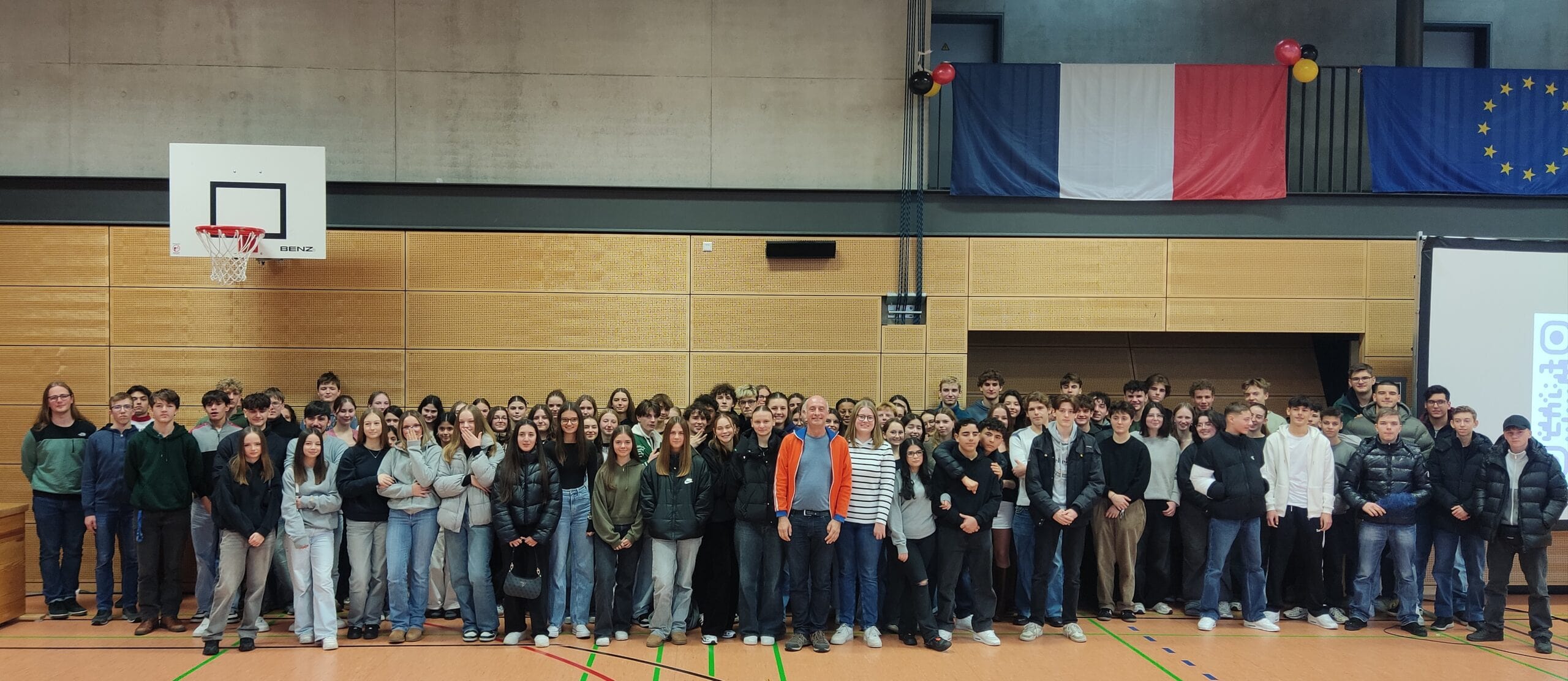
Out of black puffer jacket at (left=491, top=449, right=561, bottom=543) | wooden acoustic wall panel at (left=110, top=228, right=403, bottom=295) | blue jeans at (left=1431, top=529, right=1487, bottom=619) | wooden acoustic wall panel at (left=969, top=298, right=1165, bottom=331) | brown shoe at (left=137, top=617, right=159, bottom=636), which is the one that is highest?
wooden acoustic wall panel at (left=110, top=228, right=403, bottom=295)

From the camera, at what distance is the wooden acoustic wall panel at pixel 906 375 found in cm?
866

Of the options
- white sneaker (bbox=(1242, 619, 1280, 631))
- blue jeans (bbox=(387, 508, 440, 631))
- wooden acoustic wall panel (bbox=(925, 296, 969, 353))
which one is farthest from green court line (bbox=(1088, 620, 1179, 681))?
blue jeans (bbox=(387, 508, 440, 631))

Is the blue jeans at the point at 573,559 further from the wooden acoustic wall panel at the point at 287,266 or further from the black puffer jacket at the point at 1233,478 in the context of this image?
the black puffer jacket at the point at 1233,478

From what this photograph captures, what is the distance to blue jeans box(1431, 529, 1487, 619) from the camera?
21.8ft

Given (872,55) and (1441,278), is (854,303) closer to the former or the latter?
(872,55)

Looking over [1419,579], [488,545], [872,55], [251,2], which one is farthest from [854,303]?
[251,2]

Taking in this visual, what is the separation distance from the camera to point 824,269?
870 cm

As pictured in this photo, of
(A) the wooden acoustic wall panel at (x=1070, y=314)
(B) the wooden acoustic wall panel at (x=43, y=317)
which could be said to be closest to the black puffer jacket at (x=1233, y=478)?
(A) the wooden acoustic wall panel at (x=1070, y=314)

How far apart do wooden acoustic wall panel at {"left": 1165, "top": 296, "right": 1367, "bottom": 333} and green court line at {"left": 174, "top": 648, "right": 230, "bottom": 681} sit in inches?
301

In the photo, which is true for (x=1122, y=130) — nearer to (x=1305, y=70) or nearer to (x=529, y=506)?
(x=1305, y=70)

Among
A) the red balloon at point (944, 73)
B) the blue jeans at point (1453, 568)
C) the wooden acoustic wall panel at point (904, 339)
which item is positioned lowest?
the blue jeans at point (1453, 568)

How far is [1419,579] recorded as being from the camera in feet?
22.5

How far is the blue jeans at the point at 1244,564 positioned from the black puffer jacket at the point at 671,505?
11.5 feet

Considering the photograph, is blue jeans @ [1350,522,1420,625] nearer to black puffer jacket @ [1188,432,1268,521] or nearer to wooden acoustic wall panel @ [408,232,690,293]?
Result: black puffer jacket @ [1188,432,1268,521]
